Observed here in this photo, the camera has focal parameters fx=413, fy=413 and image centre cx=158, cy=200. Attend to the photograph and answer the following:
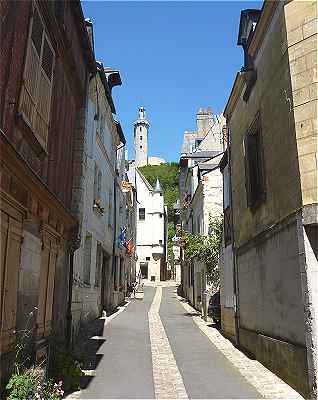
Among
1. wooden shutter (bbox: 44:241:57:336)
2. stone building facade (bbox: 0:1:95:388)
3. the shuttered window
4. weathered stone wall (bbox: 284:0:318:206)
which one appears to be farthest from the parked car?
the shuttered window

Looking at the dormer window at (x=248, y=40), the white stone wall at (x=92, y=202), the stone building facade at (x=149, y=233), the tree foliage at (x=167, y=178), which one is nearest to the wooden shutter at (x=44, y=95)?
the white stone wall at (x=92, y=202)

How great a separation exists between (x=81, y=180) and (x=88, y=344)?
169 inches

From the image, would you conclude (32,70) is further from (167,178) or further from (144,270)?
(167,178)

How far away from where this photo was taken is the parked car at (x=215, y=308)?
15977 mm

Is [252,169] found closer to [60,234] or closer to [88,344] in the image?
[60,234]

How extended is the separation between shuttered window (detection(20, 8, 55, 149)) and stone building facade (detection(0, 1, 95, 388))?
15mm

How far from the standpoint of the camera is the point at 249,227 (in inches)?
413

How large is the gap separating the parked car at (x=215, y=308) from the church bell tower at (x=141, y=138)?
247ft

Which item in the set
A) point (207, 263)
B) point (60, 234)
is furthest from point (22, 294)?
point (207, 263)

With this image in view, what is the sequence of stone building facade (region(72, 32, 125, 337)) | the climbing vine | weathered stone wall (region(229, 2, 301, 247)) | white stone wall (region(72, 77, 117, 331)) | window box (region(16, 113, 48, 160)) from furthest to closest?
the climbing vine, stone building facade (region(72, 32, 125, 337)), white stone wall (region(72, 77, 117, 331)), weathered stone wall (region(229, 2, 301, 247)), window box (region(16, 113, 48, 160))

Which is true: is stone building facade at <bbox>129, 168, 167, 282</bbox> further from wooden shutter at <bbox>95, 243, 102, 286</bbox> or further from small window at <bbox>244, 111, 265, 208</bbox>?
small window at <bbox>244, 111, 265, 208</bbox>

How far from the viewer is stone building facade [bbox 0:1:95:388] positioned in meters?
5.25

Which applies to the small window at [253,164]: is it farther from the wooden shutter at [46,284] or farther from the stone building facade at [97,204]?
the wooden shutter at [46,284]

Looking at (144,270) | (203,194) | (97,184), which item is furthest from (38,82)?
(144,270)
